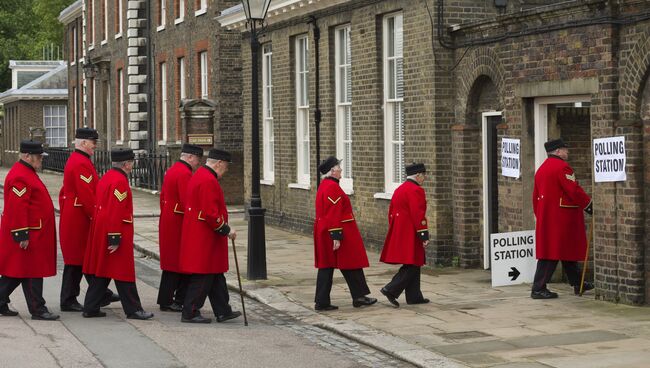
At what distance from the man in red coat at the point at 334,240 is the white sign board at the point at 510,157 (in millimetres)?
3264

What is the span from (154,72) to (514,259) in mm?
26814

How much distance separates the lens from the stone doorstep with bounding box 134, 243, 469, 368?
36.7 feet

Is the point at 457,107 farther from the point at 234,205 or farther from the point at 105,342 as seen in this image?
the point at 234,205

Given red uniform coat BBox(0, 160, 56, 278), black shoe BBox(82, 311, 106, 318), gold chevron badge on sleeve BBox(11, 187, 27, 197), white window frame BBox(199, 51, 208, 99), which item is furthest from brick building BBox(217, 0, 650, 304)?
white window frame BBox(199, 51, 208, 99)

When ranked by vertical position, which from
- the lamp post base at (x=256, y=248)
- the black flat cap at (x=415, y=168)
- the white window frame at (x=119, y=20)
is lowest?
the lamp post base at (x=256, y=248)

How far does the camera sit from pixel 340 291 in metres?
16.4

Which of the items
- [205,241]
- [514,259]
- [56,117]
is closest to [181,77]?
[514,259]

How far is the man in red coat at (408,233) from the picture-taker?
14.5 meters

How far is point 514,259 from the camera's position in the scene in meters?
16.3

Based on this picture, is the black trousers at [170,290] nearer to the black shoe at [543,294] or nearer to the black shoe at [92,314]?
the black shoe at [92,314]

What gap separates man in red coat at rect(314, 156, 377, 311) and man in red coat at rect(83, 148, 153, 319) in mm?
2064

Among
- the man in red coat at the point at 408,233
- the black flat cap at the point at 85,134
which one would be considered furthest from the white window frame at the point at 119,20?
the man in red coat at the point at 408,233

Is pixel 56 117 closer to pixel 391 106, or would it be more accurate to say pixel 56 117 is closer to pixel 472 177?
pixel 391 106

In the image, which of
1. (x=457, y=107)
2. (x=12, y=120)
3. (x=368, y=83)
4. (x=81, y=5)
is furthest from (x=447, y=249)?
(x=12, y=120)
